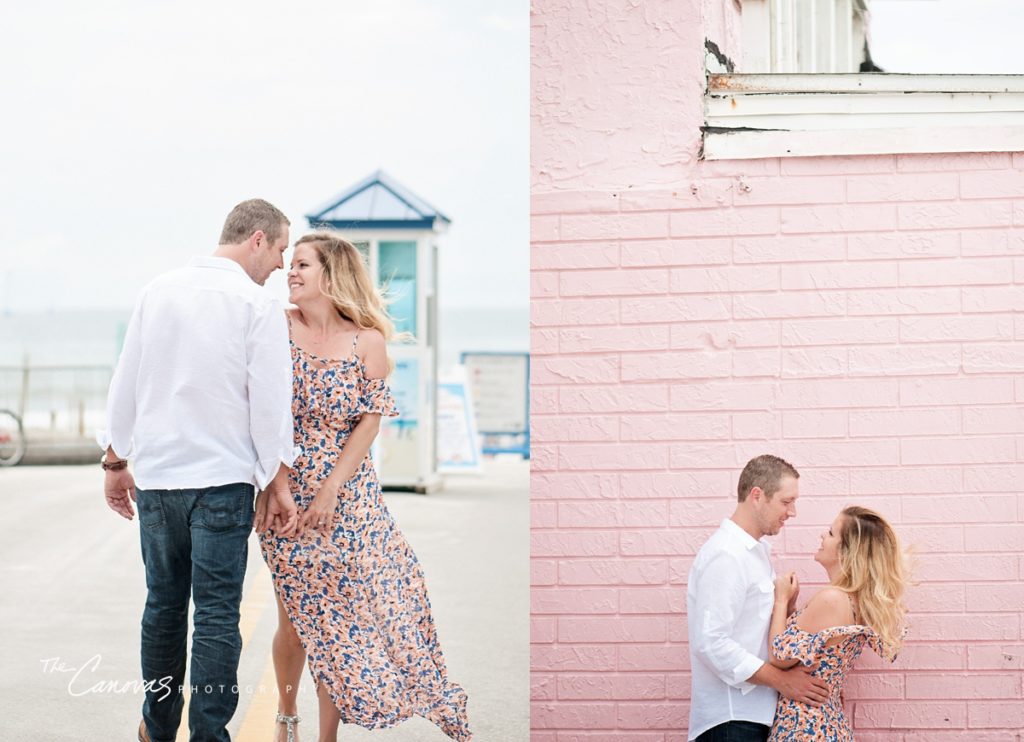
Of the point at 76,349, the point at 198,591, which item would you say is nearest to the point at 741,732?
the point at 198,591

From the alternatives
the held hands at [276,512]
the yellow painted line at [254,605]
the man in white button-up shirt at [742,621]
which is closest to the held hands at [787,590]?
the man in white button-up shirt at [742,621]

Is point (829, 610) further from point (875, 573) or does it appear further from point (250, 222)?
point (250, 222)

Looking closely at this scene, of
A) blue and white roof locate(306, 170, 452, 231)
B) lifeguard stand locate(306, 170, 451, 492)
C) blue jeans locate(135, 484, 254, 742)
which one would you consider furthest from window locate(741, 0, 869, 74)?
lifeguard stand locate(306, 170, 451, 492)

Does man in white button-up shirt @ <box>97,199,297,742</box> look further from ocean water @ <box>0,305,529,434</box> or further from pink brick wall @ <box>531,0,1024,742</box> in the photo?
ocean water @ <box>0,305,529,434</box>

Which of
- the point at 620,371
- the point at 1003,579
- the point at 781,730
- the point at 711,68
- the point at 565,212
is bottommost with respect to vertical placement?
the point at 781,730

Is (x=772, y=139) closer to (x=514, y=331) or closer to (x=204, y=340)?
(x=204, y=340)

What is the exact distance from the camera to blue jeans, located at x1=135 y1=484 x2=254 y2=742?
4.01 m

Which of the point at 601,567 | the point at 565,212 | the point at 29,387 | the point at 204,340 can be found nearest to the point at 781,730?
the point at 601,567

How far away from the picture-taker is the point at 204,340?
4039 millimetres

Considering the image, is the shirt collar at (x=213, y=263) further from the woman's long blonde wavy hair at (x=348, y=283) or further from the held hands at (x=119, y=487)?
the held hands at (x=119, y=487)

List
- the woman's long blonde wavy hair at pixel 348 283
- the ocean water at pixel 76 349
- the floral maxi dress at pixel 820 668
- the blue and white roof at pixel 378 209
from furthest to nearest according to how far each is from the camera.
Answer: the ocean water at pixel 76 349, the blue and white roof at pixel 378 209, the woman's long blonde wavy hair at pixel 348 283, the floral maxi dress at pixel 820 668

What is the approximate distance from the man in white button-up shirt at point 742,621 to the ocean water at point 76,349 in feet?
36.7

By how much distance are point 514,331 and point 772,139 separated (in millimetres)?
87241

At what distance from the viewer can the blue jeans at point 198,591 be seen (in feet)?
13.2
